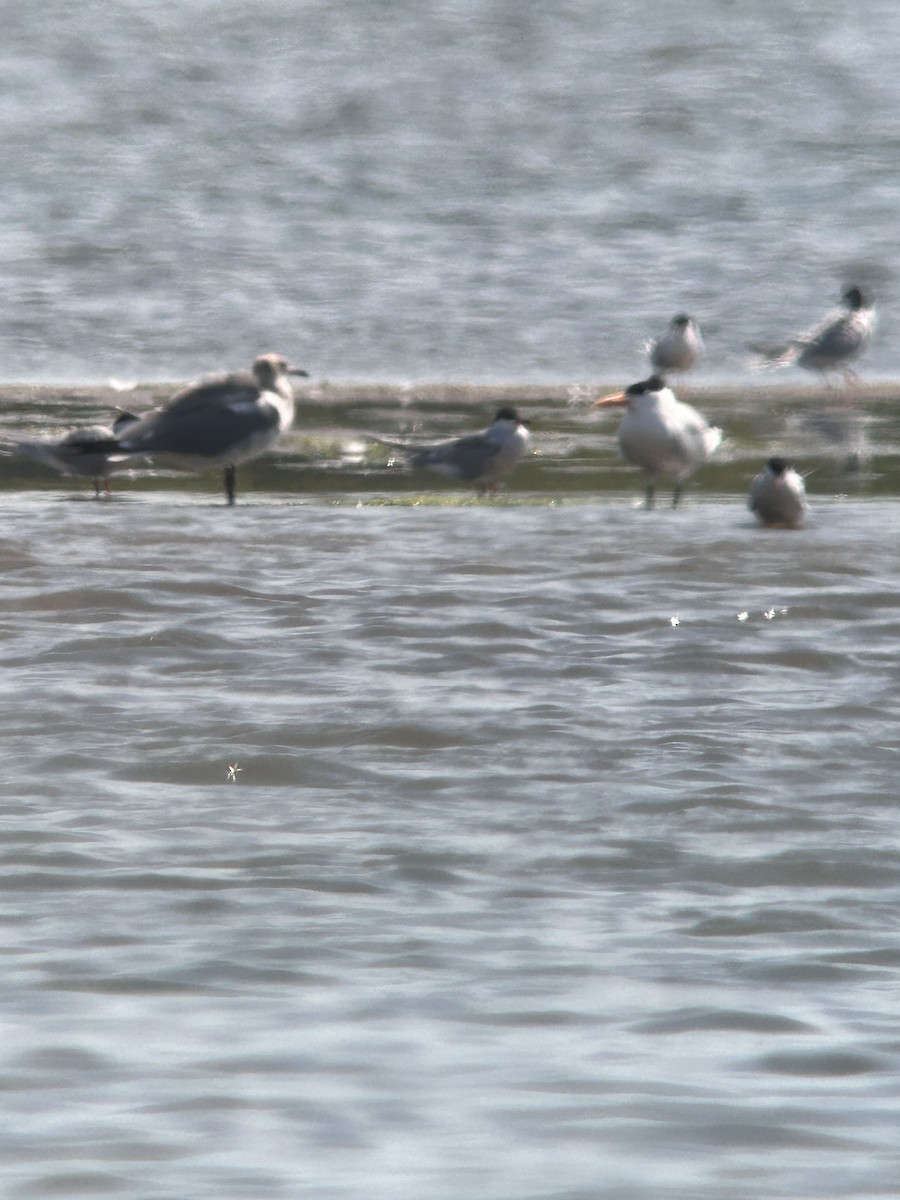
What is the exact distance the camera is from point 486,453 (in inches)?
430

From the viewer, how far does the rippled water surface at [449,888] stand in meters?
2.92

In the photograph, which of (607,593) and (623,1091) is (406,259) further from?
(623,1091)

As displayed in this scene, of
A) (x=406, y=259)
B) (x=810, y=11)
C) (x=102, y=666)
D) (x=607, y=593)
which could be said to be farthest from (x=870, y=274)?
(x=102, y=666)

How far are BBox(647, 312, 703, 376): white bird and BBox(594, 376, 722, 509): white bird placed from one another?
5508 mm

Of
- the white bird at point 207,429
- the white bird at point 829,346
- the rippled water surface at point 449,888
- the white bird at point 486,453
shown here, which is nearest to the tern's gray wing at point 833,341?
the white bird at point 829,346

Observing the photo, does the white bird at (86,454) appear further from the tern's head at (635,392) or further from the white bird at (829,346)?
the white bird at (829,346)

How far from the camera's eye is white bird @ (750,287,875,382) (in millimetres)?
16344

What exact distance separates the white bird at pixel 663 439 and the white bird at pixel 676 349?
217 inches

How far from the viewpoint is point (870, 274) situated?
20922 millimetres

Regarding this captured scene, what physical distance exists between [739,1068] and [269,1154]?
2.39ft

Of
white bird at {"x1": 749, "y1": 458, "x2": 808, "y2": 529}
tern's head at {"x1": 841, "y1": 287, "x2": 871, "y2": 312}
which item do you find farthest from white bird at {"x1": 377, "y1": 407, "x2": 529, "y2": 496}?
tern's head at {"x1": 841, "y1": 287, "x2": 871, "y2": 312}

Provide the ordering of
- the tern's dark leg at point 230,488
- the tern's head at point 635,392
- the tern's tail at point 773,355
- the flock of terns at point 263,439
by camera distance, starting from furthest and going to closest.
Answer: the tern's tail at point 773,355, the tern's head at point 635,392, the flock of terns at point 263,439, the tern's dark leg at point 230,488

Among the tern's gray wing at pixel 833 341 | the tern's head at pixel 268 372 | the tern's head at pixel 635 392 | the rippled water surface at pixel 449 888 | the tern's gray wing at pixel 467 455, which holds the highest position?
the tern's gray wing at pixel 833 341

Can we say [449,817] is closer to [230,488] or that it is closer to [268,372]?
[230,488]
